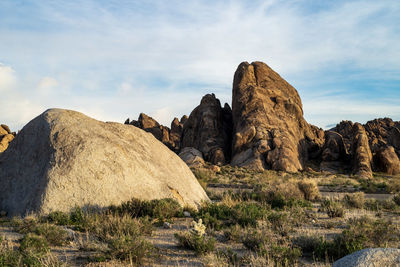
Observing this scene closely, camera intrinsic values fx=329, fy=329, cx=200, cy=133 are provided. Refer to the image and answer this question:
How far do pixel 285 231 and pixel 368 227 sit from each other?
1.82 meters

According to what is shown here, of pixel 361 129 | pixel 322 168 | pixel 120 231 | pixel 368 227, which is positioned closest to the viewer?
pixel 120 231

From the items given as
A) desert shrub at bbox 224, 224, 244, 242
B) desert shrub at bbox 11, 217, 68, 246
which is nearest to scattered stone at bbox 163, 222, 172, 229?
desert shrub at bbox 224, 224, 244, 242

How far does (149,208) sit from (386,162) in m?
45.3

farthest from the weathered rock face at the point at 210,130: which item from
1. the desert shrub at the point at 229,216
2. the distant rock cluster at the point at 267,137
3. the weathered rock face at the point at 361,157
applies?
the desert shrub at the point at 229,216

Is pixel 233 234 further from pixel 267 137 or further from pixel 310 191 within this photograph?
pixel 267 137

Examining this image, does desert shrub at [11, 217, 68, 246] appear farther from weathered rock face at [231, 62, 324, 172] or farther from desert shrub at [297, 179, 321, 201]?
weathered rock face at [231, 62, 324, 172]

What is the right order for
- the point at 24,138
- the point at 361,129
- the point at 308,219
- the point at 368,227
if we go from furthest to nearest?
the point at 361,129 < the point at 24,138 < the point at 308,219 < the point at 368,227

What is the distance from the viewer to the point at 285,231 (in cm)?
779

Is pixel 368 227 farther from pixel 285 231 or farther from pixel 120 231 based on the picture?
pixel 120 231

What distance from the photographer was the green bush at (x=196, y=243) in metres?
6.31

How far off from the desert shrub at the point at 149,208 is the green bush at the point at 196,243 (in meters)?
2.31

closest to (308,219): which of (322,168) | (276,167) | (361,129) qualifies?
(276,167)

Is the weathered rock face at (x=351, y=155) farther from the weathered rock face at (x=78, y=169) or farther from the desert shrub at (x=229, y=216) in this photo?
the weathered rock face at (x=78, y=169)

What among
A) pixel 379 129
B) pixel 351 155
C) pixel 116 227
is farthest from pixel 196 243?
pixel 379 129
